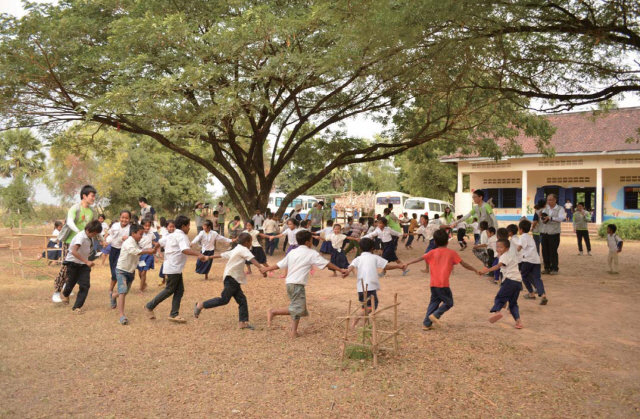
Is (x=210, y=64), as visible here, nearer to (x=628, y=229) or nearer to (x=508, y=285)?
(x=508, y=285)

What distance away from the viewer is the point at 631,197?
24.8 m

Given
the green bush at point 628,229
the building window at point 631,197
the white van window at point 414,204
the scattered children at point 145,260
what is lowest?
the scattered children at point 145,260

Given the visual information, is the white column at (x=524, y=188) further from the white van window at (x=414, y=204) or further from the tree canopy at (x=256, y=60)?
the tree canopy at (x=256, y=60)

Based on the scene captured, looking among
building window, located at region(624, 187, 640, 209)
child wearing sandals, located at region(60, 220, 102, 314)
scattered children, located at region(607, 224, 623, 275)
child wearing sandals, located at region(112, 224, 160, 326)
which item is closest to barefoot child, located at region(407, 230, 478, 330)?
child wearing sandals, located at region(112, 224, 160, 326)

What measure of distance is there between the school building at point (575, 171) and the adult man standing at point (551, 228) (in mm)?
13326

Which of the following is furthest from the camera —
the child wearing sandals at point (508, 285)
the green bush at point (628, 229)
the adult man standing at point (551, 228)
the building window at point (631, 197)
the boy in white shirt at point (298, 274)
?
the building window at point (631, 197)

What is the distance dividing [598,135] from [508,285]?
72.3ft

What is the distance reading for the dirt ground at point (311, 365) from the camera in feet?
13.6

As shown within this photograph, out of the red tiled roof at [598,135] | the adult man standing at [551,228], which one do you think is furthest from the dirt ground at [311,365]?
the red tiled roof at [598,135]

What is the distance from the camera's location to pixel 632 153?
23094mm

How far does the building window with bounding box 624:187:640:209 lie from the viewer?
24656 millimetres

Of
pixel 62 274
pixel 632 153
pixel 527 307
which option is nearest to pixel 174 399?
pixel 62 274

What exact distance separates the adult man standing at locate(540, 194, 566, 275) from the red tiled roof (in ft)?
44.8

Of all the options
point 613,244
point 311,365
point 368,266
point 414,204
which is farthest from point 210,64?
point 414,204
